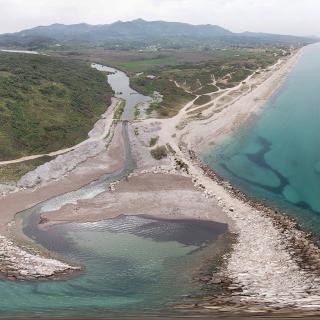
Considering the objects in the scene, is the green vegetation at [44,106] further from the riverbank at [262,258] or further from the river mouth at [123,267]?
the river mouth at [123,267]

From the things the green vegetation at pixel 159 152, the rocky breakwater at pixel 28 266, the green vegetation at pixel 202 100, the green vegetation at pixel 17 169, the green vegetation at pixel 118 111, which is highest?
the green vegetation at pixel 202 100

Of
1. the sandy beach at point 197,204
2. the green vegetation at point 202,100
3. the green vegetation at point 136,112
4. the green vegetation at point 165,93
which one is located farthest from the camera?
the green vegetation at point 202,100

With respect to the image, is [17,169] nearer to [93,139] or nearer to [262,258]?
[93,139]

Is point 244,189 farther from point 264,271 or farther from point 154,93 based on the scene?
point 154,93

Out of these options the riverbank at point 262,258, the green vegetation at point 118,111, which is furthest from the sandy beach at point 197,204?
the green vegetation at point 118,111

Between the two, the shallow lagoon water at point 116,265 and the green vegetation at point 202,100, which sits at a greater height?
the green vegetation at point 202,100

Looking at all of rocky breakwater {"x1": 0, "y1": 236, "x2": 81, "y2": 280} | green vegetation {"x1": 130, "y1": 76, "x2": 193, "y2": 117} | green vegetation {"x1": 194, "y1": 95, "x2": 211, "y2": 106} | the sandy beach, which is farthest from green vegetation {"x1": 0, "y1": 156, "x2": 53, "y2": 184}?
green vegetation {"x1": 194, "y1": 95, "x2": 211, "y2": 106}
